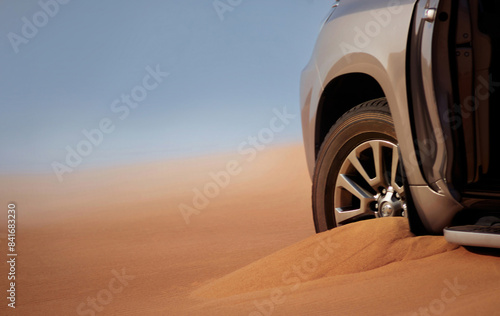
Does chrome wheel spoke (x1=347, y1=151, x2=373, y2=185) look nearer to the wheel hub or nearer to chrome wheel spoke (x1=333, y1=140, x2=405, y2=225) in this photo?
chrome wheel spoke (x1=333, y1=140, x2=405, y2=225)

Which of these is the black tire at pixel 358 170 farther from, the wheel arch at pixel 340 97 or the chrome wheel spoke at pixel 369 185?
the wheel arch at pixel 340 97

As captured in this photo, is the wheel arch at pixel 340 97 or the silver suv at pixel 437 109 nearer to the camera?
the silver suv at pixel 437 109

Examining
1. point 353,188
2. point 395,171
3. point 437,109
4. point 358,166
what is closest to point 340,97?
point 358,166

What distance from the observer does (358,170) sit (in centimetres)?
412

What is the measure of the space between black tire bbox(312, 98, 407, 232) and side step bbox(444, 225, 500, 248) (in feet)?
2.19

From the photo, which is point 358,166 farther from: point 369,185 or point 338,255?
point 338,255

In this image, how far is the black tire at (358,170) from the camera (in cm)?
393

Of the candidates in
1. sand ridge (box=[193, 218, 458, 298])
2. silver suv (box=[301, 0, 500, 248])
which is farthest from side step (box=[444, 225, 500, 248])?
sand ridge (box=[193, 218, 458, 298])

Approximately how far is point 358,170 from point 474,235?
3.84ft

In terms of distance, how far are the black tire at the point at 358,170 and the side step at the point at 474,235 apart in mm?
669

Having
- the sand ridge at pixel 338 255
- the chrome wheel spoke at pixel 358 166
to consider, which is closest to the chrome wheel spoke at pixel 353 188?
the chrome wheel spoke at pixel 358 166

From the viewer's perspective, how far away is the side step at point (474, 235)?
9.80 ft

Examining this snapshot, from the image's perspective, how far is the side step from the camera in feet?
9.80

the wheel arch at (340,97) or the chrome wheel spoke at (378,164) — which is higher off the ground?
the wheel arch at (340,97)
